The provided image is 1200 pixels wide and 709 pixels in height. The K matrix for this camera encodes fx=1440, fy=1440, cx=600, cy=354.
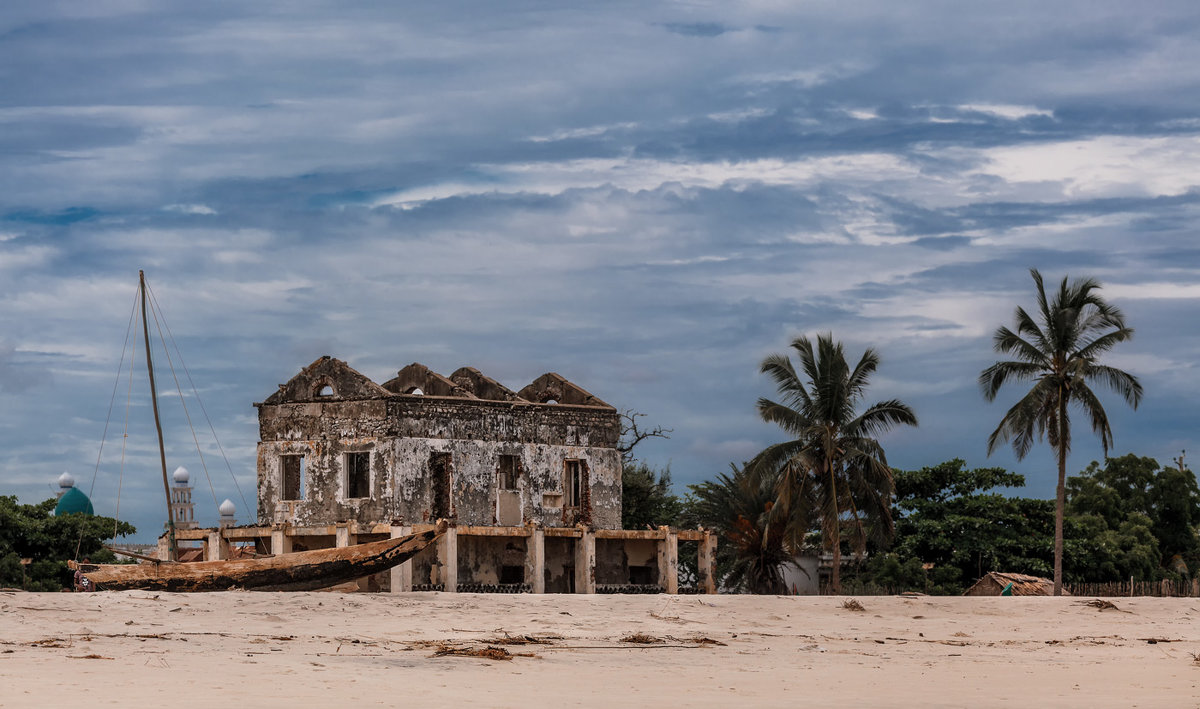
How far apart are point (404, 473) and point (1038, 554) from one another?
19469 mm

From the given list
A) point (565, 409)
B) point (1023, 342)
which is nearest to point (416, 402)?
point (565, 409)

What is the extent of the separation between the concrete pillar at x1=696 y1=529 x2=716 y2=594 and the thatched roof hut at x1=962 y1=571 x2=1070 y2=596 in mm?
7125

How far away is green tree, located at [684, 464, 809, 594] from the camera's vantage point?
42.0 meters

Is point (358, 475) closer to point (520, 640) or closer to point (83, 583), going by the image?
point (83, 583)

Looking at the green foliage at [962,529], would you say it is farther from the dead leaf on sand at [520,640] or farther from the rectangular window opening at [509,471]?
the dead leaf on sand at [520,640]

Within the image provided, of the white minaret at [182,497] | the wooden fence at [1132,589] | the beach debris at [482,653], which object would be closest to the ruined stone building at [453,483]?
the wooden fence at [1132,589]

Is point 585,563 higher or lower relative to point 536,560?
lower

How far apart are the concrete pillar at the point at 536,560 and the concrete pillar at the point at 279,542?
6.16 m

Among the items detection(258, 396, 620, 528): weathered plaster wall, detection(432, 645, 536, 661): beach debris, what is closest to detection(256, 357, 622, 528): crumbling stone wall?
detection(258, 396, 620, 528): weathered plaster wall

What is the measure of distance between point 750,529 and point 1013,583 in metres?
9.28

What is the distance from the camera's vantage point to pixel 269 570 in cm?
2908

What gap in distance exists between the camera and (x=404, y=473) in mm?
36781

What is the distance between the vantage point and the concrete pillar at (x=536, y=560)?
36750mm

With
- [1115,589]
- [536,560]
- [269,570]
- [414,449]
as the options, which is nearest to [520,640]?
[269,570]
